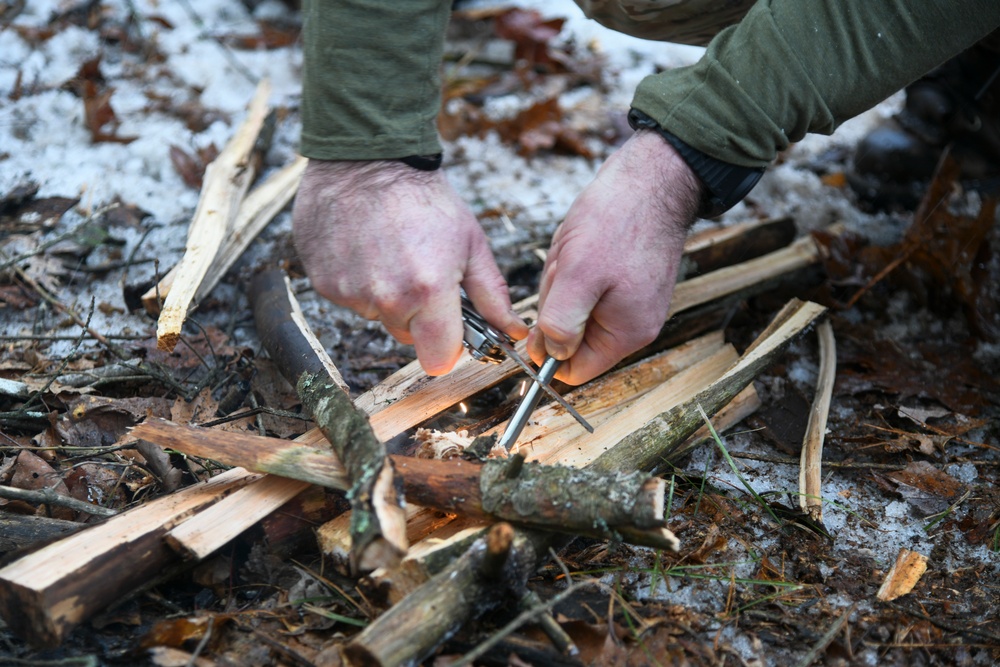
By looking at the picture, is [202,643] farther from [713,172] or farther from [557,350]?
[713,172]

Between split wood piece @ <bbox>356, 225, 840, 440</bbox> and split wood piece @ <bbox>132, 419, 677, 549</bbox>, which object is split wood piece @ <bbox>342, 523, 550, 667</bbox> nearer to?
split wood piece @ <bbox>132, 419, 677, 549</bbox>

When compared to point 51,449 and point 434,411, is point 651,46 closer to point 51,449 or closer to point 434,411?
point 434,411

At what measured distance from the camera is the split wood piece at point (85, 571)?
153 cm

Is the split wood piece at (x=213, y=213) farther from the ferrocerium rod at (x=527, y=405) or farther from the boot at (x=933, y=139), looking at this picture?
the boot at (x=933, y=139)

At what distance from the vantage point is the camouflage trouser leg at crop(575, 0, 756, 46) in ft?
9.30

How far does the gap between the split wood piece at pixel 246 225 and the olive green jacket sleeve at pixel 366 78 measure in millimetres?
927

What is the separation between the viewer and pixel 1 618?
1.67 meters

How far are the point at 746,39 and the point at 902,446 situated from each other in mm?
1423

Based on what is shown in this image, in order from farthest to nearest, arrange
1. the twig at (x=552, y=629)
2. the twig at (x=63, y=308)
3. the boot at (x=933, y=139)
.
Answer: the boot at (x=933, y=139) → the twig at (x=63, y=308) → the twig at (x=552, y=629)

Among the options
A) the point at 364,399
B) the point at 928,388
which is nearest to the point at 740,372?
the point at 928,388

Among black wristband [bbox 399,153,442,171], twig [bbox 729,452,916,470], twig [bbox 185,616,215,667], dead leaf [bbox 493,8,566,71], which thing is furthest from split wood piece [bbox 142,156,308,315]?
twig [bbox 729,452,916,470]

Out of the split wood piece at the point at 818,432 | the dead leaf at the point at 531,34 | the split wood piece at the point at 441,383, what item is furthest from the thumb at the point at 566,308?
the dead leaf at the point at 531,34

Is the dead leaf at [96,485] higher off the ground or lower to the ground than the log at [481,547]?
lower

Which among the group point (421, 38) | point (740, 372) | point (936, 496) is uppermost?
point (421, 38)
